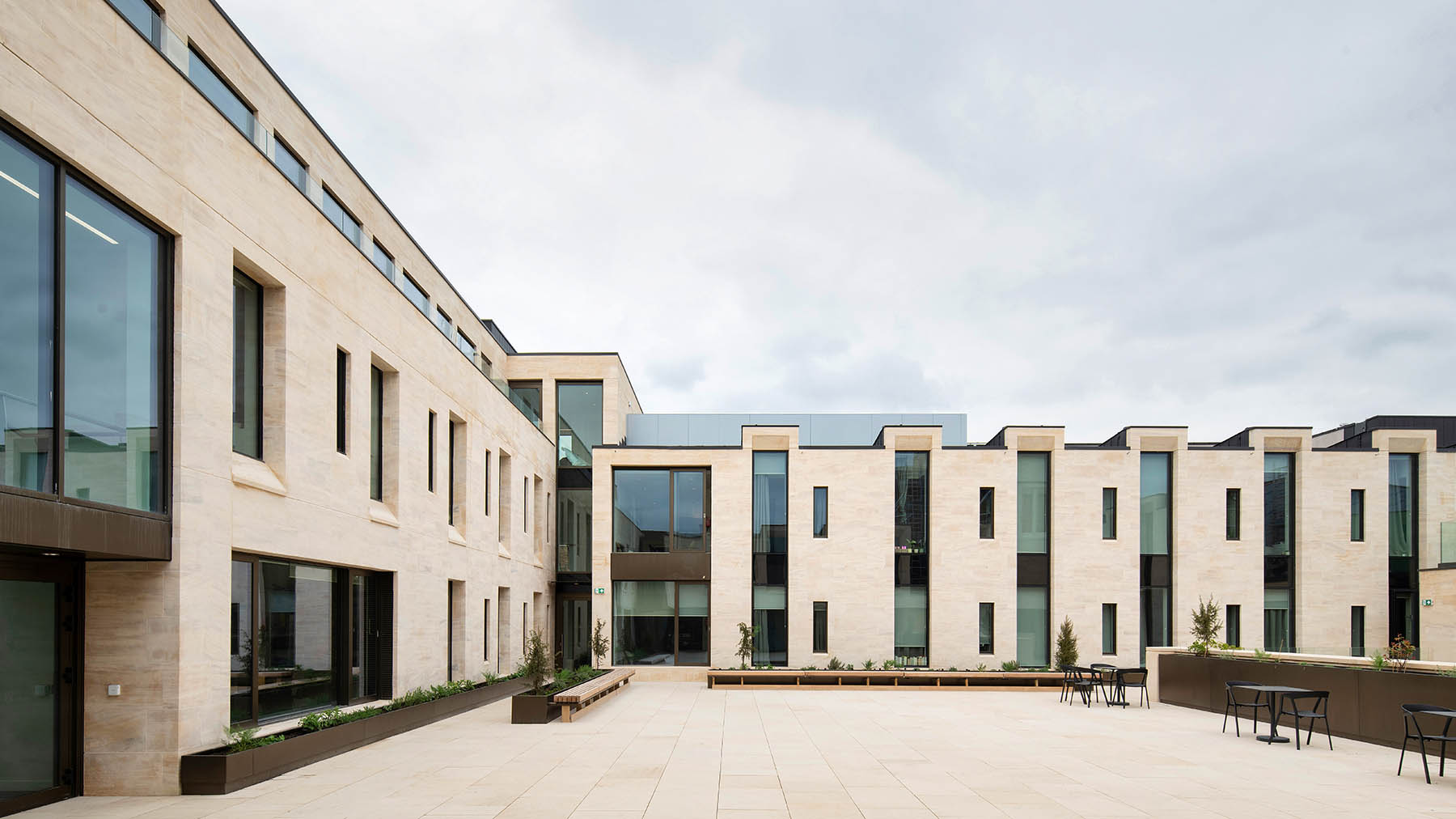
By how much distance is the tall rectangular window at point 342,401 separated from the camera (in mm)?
15047

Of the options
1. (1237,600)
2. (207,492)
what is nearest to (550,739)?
(207,492)

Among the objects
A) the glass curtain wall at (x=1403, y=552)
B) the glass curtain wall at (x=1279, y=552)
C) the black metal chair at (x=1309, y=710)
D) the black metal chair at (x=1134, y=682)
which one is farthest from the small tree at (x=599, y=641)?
the glass curtain wall at (x=1403, y=552)

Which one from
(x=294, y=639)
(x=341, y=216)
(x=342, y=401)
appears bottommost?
(x=294, y=639)

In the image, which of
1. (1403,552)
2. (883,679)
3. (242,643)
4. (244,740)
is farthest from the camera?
(1403,552)

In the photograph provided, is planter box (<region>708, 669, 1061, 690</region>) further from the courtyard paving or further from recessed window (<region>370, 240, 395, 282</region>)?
recessed window (<region>370, 240, 395, 282</region>)

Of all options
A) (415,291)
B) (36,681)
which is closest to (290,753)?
(36,681)

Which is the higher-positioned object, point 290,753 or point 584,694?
point 290,753

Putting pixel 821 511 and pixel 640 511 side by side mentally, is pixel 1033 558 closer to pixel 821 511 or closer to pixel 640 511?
pixel 821 511

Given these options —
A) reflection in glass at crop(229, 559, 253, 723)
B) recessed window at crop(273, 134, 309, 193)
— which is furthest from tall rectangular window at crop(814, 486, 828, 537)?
reflection in glass at crop(229, 559, 253, 723)

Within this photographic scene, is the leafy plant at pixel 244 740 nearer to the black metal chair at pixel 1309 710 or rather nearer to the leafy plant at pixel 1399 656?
the black metal chair at pixel 1309 710

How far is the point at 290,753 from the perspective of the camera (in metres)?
11.4

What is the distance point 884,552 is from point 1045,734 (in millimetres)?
12757

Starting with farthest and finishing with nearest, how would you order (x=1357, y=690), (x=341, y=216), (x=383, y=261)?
(x=341, y=216) → (x=383, y=261) → (x=1357, y=690)

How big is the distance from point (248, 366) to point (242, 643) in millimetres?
3632
